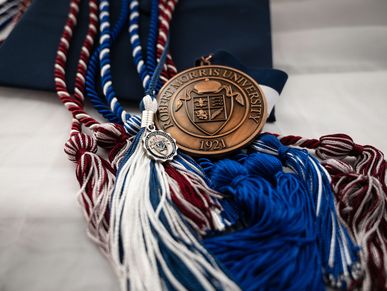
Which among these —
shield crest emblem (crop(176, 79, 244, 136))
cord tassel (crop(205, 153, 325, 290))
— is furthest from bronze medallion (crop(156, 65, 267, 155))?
cord tassel (crop(205, 153, 325, 290))

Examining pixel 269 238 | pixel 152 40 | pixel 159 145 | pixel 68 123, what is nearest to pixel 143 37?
pixel 152 40

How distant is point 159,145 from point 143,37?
1.51ft

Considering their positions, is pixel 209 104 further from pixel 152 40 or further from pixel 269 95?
pixel 152 40

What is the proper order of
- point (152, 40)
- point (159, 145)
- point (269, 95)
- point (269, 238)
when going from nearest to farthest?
1. point (269, 238)
2. point (159, 145)
3. point (269, 95)
4. point (152, 40)

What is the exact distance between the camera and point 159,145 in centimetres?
63

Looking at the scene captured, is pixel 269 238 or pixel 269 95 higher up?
pixel 269 95

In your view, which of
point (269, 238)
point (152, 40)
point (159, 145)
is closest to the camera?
point (269, 238)

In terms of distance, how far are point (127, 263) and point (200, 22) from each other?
0.77m

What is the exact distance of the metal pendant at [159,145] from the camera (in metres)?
0.61

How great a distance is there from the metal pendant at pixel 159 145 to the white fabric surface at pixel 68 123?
0.17 meters

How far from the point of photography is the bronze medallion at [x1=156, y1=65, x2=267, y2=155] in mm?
666

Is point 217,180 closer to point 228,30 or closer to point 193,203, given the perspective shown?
point 193,203

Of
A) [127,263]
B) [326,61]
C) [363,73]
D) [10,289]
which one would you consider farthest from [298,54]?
[10,289]

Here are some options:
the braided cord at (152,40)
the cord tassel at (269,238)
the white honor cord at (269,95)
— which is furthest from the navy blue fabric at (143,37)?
the cord tassel at (269,238)
